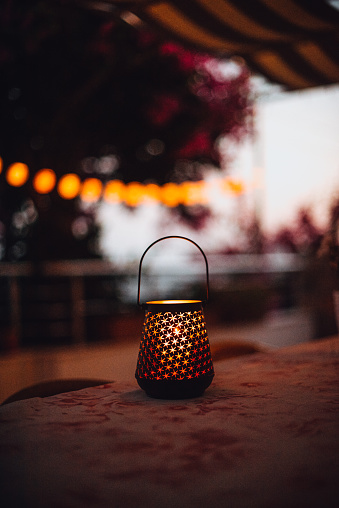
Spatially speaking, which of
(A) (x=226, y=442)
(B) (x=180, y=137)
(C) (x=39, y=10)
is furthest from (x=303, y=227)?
(A) (x=226, y=442)

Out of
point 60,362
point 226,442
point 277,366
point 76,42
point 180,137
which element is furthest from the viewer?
point 180,137

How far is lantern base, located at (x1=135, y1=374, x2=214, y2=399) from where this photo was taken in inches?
39.0

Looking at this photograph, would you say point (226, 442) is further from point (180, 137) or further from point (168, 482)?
point (180, 137)

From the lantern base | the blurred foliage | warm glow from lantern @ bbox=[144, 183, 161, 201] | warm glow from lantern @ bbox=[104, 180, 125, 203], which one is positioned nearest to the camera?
the lantern base

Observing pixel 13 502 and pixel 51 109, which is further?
pixel 51 109

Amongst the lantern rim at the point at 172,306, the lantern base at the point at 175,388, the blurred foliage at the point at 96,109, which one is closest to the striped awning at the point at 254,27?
the lantern rim at the point at 172,306

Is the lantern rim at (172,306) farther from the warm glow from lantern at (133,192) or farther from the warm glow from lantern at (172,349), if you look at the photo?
the warm glow from lantern at (133,192)

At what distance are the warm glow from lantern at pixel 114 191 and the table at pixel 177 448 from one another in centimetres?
446

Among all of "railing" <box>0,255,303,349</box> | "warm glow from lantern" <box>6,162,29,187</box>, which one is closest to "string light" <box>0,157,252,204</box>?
"warm glow from lantern" <box>6,162,29,187</box>

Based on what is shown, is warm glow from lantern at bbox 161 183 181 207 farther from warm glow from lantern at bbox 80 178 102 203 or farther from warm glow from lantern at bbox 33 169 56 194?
warm glow from lantern at bbox 33 169 56 194

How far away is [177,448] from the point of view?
2.38 feet

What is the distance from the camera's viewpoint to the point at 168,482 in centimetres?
61

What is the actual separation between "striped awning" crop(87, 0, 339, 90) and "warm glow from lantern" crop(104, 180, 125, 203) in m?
2.69

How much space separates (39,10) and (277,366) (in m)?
3.09
